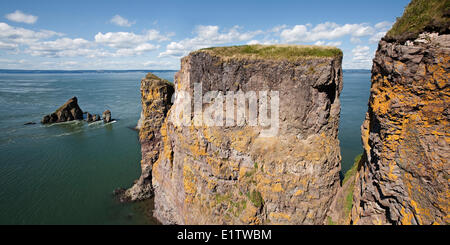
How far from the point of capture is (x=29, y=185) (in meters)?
32.0

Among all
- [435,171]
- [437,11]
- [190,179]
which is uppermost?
[437,11]

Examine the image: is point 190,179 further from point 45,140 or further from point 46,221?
point 45,140

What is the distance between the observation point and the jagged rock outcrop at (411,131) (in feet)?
27.2

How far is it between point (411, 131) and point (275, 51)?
31.4 feet

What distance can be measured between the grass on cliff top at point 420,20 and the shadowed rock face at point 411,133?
323 millimetres

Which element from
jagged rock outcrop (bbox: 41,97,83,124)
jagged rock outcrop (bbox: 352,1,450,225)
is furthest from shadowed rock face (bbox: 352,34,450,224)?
jagged rock outcrop (bbox: 41,97,83,124)

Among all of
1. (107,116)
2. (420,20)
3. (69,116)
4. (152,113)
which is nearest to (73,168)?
(152,113)

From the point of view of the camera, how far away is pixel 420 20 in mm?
8773

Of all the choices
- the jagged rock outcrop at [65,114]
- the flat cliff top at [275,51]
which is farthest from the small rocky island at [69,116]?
the flat cliff top at [275,51]

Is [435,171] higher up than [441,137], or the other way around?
[441,137]

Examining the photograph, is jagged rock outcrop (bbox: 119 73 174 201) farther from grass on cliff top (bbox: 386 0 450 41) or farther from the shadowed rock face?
grass on cliff top (bbox: 386 0 450 41)

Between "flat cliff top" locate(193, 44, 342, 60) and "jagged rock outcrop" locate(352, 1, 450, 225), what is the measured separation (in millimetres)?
4205
